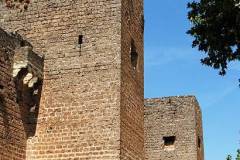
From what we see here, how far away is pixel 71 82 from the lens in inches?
497

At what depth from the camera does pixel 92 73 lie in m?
12.5

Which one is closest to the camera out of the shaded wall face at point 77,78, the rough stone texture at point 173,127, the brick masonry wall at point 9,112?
the brick masonry wall at point 9,112

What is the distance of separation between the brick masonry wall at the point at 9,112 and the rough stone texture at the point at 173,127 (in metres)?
9.08

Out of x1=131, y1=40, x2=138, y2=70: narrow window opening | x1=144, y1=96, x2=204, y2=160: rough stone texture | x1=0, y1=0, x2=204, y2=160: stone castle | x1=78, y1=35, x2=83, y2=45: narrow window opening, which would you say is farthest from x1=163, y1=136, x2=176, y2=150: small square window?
x1=78, y1=35, x2=83, y2=45: narrow window opening

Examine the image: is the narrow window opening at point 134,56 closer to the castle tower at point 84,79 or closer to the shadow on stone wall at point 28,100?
the castle tower at point 84,79

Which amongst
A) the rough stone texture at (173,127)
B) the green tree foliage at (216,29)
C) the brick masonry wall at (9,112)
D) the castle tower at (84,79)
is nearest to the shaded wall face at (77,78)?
the castle tower at (84,79)

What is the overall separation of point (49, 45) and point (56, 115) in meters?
1.88

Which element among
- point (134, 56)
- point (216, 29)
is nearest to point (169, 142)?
point (134, 56)

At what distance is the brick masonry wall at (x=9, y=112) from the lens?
37.8 ft

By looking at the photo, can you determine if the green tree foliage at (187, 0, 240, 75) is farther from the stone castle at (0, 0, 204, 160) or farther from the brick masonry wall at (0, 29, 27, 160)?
the brick masonry wall at (0, 29, 27, 160)

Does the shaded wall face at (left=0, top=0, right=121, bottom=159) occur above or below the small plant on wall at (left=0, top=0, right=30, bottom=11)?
below

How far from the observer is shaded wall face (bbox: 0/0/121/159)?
12047 millimetres

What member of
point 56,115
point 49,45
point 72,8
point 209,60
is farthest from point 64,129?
point 209,60

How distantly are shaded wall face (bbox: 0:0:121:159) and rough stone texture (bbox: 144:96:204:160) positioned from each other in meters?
8.49
